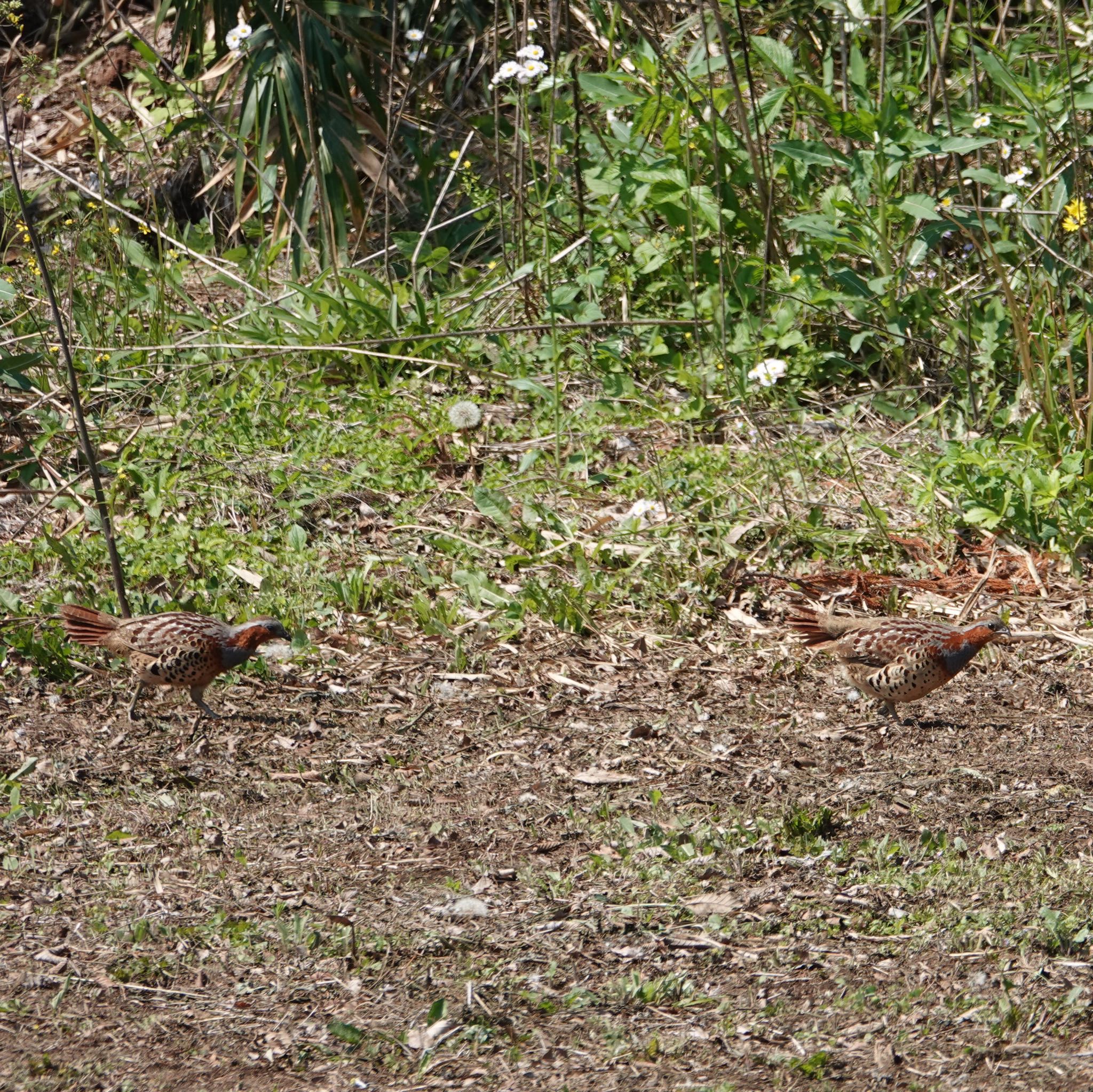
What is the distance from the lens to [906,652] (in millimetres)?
4988

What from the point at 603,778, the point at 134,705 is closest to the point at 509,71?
the point at 134,705

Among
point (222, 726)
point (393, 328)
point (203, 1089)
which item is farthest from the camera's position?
point (393, 328)

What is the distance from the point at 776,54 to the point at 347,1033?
16.5 feet

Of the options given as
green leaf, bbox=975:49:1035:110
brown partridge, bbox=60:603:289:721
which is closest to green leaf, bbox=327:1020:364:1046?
brown partridge, bbox=60:603:289:721

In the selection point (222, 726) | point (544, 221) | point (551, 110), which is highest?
point (551, 110)

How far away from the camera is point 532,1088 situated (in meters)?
3.29

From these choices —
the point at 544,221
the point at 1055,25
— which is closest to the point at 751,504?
the point at 544,221

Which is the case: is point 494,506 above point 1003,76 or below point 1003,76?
below

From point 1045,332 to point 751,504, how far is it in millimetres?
1527

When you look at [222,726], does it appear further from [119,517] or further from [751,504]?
[751,504]

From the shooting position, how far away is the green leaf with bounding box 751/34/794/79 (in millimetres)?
6832

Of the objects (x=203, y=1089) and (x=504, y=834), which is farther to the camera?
(x=504, y=834)

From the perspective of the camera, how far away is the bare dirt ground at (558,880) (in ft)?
11.3

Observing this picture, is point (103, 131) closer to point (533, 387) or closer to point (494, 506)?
point (533, 387)
